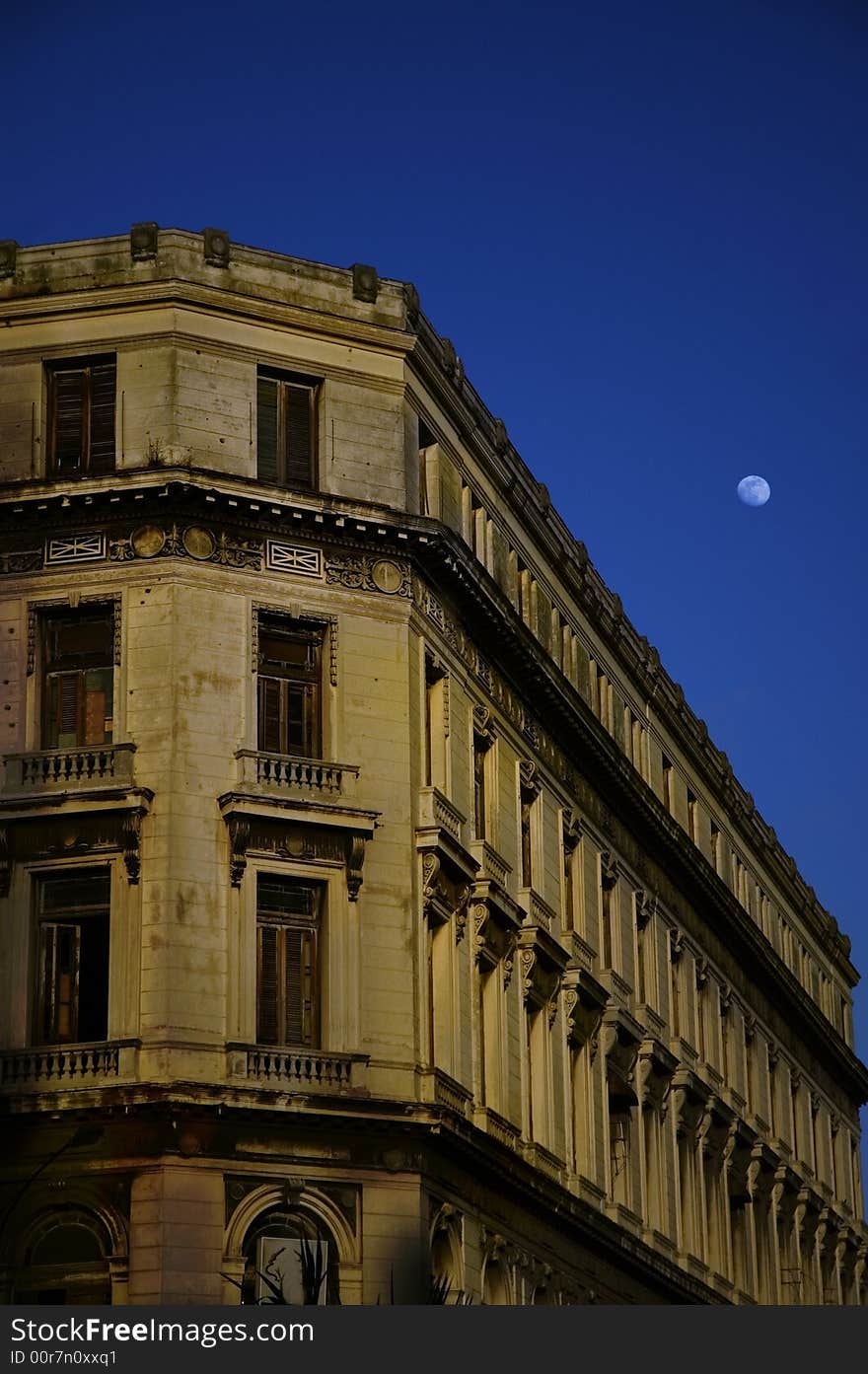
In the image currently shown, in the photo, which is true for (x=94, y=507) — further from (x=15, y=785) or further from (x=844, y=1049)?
(x=844, y=1049)

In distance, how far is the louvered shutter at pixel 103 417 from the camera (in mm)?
51969

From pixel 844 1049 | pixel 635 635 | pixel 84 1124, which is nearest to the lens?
pixel 84 1124

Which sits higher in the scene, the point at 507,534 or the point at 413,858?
the point at 507,534

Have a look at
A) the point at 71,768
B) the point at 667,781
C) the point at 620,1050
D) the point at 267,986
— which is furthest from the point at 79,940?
the point at 667,781

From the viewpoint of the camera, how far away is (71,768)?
163 feet

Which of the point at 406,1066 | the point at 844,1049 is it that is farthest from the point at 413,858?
the point at 844,1049

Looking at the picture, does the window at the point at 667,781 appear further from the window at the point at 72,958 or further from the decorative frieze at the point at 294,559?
the window at the point at 72,958

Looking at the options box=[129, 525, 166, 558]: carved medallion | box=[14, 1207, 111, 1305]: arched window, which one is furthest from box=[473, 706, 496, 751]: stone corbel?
box=[14, 1207, 111, 1305]: arched window

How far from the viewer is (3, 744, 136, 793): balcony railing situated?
4962 cm

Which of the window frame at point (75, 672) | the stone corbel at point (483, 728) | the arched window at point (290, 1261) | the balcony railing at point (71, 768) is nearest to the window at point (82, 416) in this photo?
the window frame at point (75, 672)

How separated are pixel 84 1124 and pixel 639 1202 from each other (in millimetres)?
21948

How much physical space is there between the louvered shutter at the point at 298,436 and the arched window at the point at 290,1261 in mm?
14513

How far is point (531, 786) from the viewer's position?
60.5 m

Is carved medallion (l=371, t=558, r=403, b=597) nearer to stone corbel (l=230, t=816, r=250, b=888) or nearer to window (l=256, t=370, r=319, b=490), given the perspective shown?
window (l=256, t=370, r=319, b=490)
